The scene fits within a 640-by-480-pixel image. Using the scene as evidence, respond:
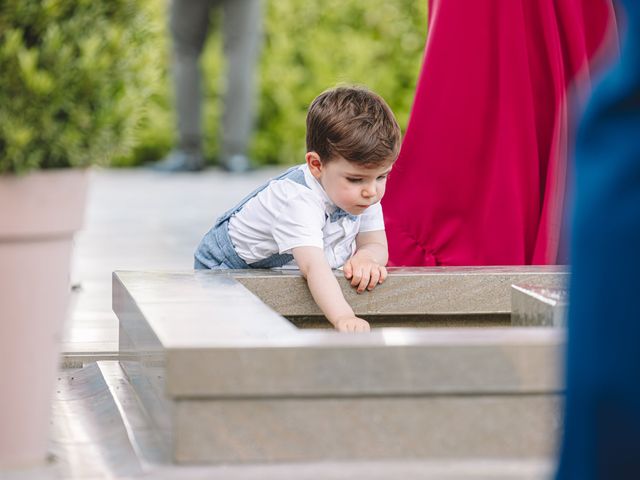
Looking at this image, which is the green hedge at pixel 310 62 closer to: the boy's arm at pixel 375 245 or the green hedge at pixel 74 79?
the boy's arm at pixel 375 245

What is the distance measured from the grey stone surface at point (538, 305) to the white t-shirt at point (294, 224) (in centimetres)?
46

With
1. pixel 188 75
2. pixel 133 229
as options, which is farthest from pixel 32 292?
pixel 188 75

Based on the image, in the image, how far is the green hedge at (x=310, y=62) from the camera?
10914 millimetres

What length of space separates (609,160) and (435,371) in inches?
30.4

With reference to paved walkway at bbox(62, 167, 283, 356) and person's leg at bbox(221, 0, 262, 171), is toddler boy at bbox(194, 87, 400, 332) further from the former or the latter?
person's leg at bbox(221, 0, 262, 171)

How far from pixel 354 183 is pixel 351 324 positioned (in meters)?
0.45

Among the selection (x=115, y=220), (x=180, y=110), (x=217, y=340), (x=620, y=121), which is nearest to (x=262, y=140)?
(x=180, y=110)

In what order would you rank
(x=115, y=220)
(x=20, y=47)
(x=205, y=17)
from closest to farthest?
1. (x=20, y=47)
2. (x=115, y=220)
3. (x=205, y=17)

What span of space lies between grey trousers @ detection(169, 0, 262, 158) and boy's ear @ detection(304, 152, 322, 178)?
5.94 metres

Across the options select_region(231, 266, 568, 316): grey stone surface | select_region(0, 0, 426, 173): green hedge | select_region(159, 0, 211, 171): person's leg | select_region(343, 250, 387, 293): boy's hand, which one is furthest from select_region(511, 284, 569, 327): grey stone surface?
select_region(159, 0, 211, 171): person's leg

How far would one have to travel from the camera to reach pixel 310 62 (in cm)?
1093

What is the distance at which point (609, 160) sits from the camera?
1.52 m

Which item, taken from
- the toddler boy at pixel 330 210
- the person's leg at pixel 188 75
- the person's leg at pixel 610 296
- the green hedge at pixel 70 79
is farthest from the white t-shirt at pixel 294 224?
the person's leg at pixel 188 75

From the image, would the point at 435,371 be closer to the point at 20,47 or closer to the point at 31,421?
the point at 31,421
